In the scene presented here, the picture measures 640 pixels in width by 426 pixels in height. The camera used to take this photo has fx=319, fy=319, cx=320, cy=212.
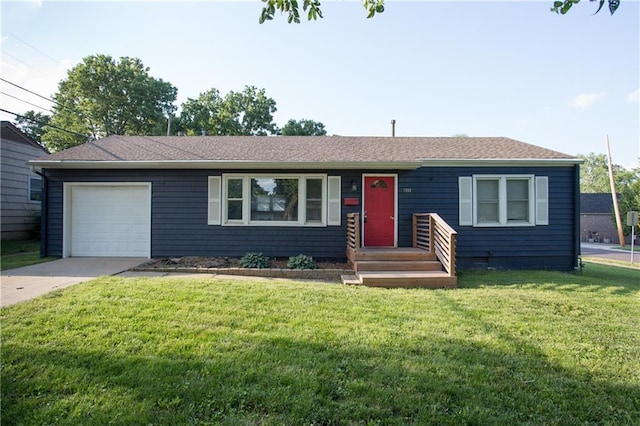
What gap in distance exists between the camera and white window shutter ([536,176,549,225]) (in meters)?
8.24

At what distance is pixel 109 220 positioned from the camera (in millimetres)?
8633

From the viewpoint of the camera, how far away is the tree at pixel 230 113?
87.2 ft

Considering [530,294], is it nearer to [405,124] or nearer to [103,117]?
Answer: [405,124]

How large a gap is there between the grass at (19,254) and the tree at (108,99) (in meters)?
14.8

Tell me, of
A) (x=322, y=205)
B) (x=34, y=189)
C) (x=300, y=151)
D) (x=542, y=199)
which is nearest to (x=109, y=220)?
(x=300, y=151)

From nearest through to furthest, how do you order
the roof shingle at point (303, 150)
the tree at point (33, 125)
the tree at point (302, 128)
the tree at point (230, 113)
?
the roof shingle at point (303, 150) → the tree at point (302, 128) → the tree at point (33, 125) → the tree at point (230, 113)

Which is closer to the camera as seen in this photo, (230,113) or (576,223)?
(576,223)

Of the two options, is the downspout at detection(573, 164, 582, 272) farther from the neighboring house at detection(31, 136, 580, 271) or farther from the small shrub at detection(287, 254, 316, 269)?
the small shrub at detection(287, 254, 316, 269)

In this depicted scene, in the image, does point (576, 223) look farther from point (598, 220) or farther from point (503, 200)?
point (598, 220)

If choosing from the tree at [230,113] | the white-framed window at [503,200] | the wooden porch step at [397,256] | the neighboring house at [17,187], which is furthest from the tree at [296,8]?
the tree at [230,113]

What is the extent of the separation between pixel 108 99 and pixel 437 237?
26158 millimetres

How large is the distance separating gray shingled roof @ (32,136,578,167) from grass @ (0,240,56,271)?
8.01 feet

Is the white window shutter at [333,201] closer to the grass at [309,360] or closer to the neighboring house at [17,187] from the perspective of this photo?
the grass at [309,360]

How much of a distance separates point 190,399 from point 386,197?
6941 millimetres
